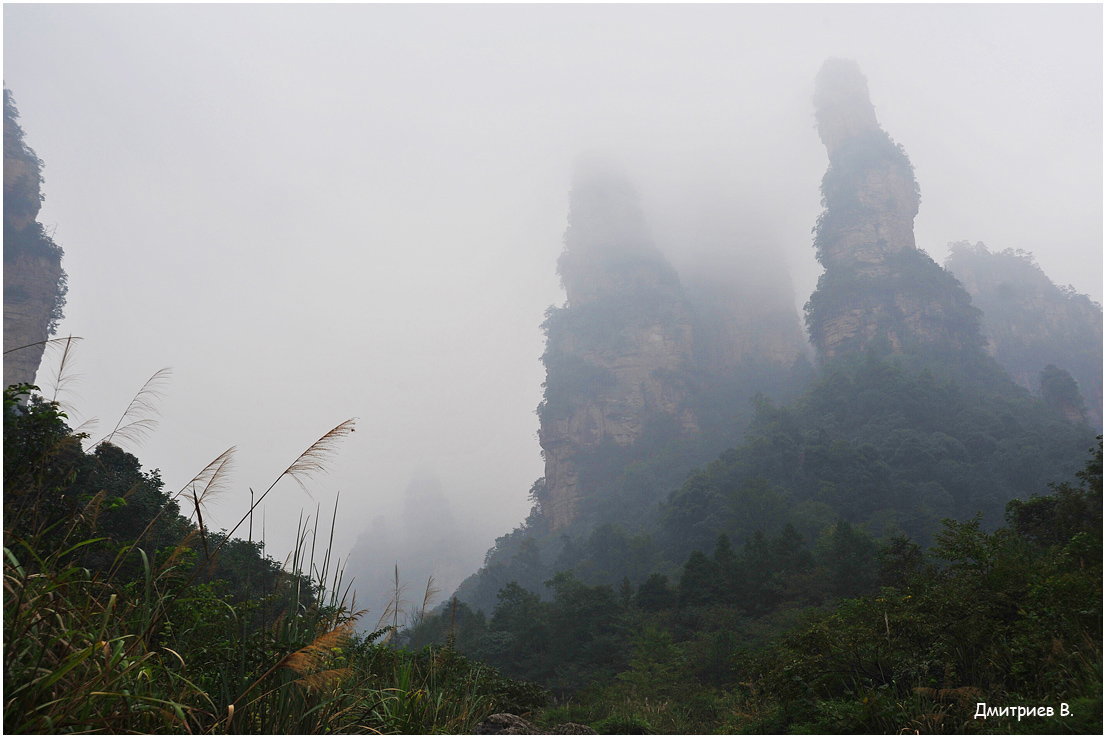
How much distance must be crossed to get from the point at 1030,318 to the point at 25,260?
85252 millimetres

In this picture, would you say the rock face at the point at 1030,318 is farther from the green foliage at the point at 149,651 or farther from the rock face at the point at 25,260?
the rock face at the point at 25,260

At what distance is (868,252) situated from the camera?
54.5 m

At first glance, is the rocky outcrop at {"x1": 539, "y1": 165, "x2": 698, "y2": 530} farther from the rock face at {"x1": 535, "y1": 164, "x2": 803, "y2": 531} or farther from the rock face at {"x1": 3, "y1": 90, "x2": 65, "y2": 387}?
the rock face at {"x1": 3, "y1": 90, "x2": 65, "y2": 387}

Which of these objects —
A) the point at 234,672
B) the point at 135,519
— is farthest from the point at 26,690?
the point at 135,519

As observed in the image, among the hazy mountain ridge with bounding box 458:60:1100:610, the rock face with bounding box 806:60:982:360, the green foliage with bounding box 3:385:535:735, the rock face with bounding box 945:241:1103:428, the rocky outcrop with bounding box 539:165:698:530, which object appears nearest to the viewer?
the green foliage with bounding box 3:385:535:735

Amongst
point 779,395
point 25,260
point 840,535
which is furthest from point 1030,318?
point 25,260

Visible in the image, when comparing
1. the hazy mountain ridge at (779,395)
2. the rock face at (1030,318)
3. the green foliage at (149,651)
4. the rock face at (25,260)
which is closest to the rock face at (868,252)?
the hazy mountain ridge at (779,395)

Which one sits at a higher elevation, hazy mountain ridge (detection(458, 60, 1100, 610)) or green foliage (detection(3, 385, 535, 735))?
hazy mountain ridge (detection(458, 60, 1100, 610))

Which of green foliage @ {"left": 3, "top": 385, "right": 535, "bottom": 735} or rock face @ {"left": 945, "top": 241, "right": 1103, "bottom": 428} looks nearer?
green foliage @ {"left": 3, "top": 385, "right": 535, "bottom": 735}

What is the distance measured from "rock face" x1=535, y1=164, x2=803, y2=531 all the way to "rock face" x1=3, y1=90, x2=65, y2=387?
152 ft

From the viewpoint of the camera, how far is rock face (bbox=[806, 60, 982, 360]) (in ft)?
165

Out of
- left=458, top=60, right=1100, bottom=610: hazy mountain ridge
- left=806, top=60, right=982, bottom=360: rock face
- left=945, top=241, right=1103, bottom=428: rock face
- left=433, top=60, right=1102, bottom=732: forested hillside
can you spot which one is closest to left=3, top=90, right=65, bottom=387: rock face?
left=433, top=60, right=1102, bottom=732: forested hillside

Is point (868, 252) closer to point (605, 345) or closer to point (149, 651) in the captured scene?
point (605, 345)

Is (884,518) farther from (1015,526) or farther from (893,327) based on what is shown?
(893,327)
